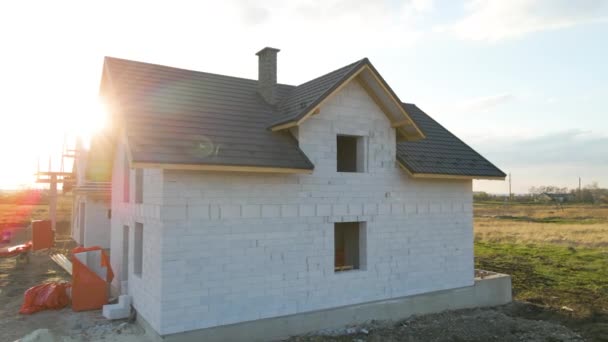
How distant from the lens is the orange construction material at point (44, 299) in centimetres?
1037

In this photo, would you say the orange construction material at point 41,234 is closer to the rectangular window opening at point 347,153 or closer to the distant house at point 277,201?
the distant house at point 277,201

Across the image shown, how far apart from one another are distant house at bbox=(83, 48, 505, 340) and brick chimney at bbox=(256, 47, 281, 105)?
42mm

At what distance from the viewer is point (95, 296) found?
34.9ft

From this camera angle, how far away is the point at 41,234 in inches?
846

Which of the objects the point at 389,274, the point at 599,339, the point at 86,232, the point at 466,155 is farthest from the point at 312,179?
the point at 86,232

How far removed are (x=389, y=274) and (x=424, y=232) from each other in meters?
1.67

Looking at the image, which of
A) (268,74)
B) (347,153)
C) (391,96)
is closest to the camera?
(391,96)

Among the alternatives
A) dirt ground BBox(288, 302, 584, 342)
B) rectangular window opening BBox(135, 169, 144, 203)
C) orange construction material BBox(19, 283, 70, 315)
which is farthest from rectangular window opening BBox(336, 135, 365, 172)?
orange construction material BBox(19, 283, 70, 315)

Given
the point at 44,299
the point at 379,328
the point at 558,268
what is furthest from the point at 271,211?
the point at 558,268

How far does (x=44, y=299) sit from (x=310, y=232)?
6986mm

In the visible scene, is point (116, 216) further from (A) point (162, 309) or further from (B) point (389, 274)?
(B) point (389, 274)

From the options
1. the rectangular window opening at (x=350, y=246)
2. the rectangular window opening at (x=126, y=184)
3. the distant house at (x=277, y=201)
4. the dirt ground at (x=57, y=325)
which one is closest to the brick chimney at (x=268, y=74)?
the distant house at (x=277, y=201)

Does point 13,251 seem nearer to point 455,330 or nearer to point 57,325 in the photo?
point 57,325

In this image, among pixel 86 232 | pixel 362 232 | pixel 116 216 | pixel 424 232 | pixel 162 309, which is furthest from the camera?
pixel 86 232
